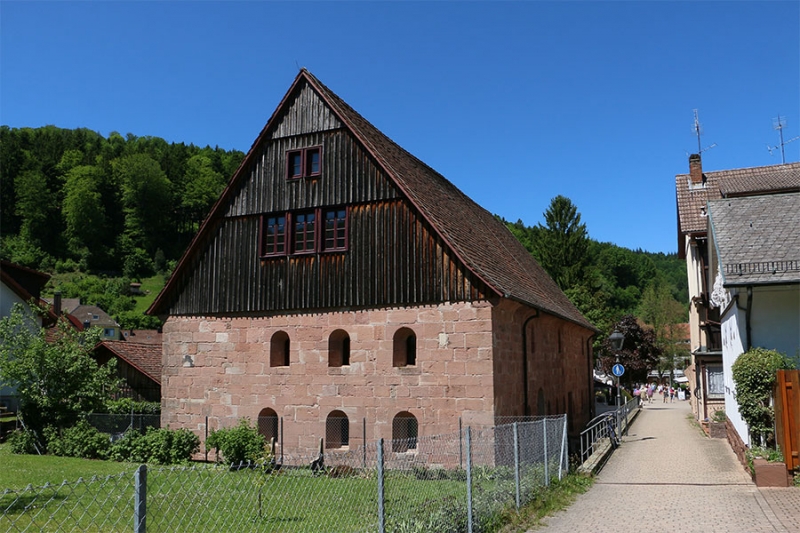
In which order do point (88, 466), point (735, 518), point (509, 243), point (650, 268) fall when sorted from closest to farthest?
1. point (735, 518)
2. point (88, 466)
3. point (509, 243)
4. point (650, 268)

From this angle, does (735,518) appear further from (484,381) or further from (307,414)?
(307,414)

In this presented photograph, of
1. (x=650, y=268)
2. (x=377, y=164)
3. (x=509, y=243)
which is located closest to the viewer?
(x=377, y=164)

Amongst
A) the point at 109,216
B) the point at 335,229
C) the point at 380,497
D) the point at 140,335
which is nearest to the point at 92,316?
the point at 140,335

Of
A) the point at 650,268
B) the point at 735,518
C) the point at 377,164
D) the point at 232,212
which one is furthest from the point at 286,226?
the point at 650,268

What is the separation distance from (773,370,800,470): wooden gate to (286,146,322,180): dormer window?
42.3 ft

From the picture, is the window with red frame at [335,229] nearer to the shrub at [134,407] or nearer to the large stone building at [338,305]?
the large stone building at [338,305]

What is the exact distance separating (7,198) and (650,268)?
100.0 meters

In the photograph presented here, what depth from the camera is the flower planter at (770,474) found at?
13312 millimetres

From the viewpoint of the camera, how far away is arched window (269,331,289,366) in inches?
803

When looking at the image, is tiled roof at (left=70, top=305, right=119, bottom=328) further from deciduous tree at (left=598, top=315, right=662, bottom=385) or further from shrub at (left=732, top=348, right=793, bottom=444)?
shrub at (left=732, top=348, right=793, bottom=444)

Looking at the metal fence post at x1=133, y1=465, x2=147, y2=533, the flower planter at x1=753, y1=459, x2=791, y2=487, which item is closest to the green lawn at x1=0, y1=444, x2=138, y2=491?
the metal fence post at x1=133, y1=465, x2=147, y2=533

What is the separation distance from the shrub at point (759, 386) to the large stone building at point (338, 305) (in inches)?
217

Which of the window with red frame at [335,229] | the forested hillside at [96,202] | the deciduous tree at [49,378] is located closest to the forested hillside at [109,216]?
the forested hillside at [96,202]

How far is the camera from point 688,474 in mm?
16625
